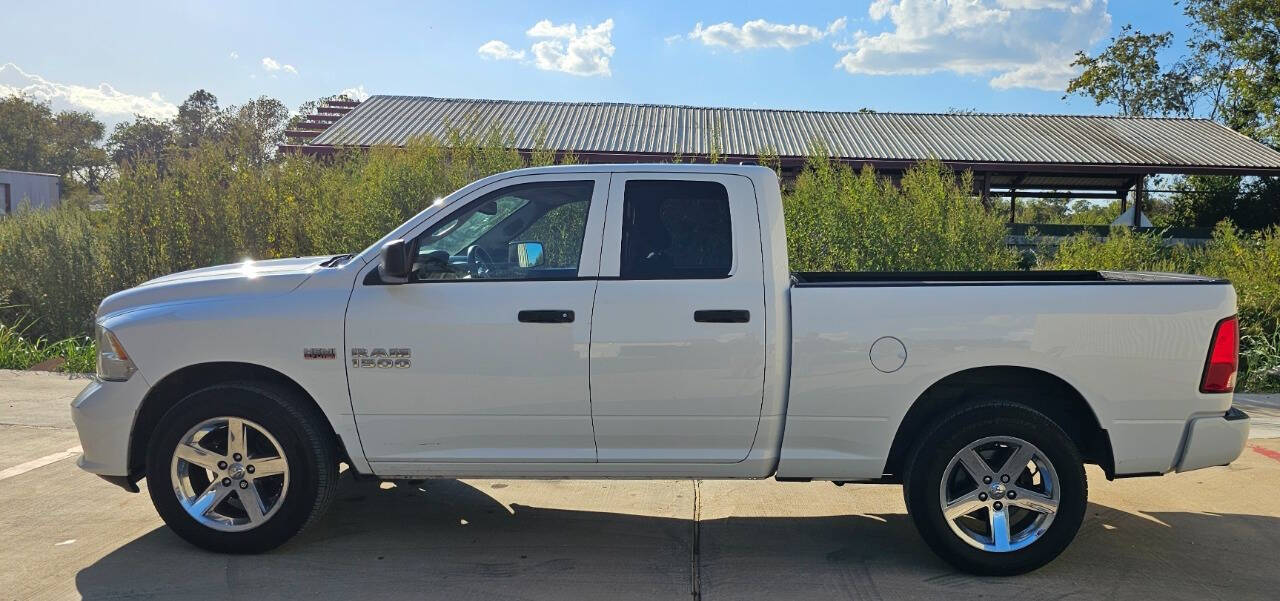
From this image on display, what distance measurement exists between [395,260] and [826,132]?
64.4 ft

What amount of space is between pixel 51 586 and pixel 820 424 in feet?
11.8

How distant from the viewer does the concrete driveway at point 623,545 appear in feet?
14.4

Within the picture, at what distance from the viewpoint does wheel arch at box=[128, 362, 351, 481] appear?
15.2ft

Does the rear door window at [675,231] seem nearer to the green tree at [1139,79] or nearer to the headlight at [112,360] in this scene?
the headlight at [112,360]

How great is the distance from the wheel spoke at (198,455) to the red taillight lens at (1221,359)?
4672mm

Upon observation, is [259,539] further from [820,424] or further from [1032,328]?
[1032,328]

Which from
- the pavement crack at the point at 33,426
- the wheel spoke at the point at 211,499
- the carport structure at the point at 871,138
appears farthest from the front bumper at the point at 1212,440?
the carport structure at the point at 871,138

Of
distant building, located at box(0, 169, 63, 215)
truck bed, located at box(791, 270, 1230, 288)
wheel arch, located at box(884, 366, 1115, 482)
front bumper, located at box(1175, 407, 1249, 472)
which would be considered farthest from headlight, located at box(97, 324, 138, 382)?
distant building, located at box(0, 169, 63, 215)

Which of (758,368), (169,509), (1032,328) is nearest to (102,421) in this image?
(169,509)

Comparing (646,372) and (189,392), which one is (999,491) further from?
(189,392)

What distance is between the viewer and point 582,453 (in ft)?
14.9

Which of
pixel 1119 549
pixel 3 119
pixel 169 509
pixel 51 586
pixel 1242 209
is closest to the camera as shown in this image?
pixel 51 586

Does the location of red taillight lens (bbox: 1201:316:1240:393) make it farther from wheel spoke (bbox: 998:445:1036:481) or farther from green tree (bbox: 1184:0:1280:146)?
green tree (bbox: 1184:0:1280:146)

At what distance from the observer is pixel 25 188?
102 feet
